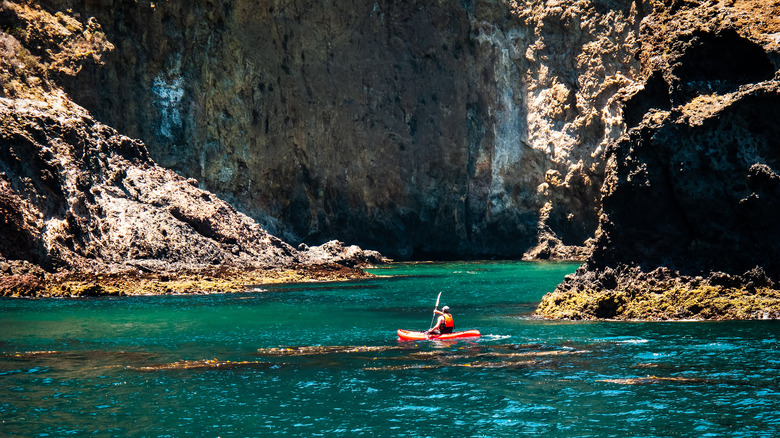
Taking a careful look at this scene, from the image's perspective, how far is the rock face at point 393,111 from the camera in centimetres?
7688

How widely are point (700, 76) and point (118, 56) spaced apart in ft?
173

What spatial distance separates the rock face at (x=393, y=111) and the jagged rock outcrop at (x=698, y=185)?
49.0m

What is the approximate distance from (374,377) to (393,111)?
7462cm

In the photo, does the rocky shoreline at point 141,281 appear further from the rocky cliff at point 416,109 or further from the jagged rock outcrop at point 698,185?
the jagged rock outcrop at point 698,185

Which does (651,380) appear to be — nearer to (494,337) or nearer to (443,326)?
(494,337)

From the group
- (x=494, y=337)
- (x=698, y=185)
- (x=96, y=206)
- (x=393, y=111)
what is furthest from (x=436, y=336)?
(x=393, y=111)

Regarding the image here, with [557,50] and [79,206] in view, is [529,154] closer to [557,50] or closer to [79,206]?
[557,50]

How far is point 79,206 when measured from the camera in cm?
5325

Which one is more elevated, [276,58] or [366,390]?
[276,58]

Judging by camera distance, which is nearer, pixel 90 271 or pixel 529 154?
pixel 90 271

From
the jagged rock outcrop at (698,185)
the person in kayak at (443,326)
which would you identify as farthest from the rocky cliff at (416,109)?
the person in kayak at (443,326)

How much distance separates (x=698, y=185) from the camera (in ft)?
105

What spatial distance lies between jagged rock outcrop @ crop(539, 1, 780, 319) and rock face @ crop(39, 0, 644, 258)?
49.0m

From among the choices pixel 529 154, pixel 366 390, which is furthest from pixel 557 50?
pixel 366 390
